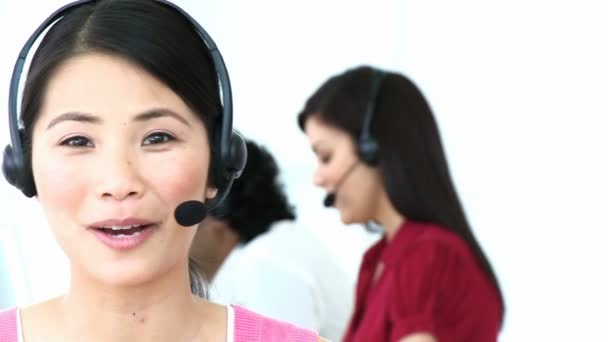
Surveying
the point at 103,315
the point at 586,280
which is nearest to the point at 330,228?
the point at 586,280

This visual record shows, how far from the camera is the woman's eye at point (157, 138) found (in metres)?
1.18

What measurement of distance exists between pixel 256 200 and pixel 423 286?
1130mm

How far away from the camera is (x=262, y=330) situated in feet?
4.52

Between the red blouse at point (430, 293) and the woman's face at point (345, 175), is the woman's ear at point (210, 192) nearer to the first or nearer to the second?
the red blouse at point (430, 293)

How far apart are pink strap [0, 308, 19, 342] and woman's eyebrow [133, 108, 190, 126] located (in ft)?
1.03

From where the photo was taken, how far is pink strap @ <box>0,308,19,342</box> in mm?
1304

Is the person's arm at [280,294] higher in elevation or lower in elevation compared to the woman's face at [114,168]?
lower

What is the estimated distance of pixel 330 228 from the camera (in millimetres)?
4258

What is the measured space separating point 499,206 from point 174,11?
3159 millimetres

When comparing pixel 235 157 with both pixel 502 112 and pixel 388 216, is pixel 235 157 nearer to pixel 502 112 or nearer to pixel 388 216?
pixel 388 216

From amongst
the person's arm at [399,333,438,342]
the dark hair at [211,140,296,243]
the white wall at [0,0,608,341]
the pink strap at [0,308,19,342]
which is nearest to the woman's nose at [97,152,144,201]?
the pink strap at [0,308,19,342]

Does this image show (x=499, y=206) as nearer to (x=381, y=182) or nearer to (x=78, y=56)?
(x=381, y=182)

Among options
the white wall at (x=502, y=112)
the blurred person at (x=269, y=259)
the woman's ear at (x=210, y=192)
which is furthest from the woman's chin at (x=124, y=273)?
the white wall at (x=502, y=112)

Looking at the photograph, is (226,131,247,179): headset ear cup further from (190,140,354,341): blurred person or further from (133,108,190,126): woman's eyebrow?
(190,140,354,341): blurred person
